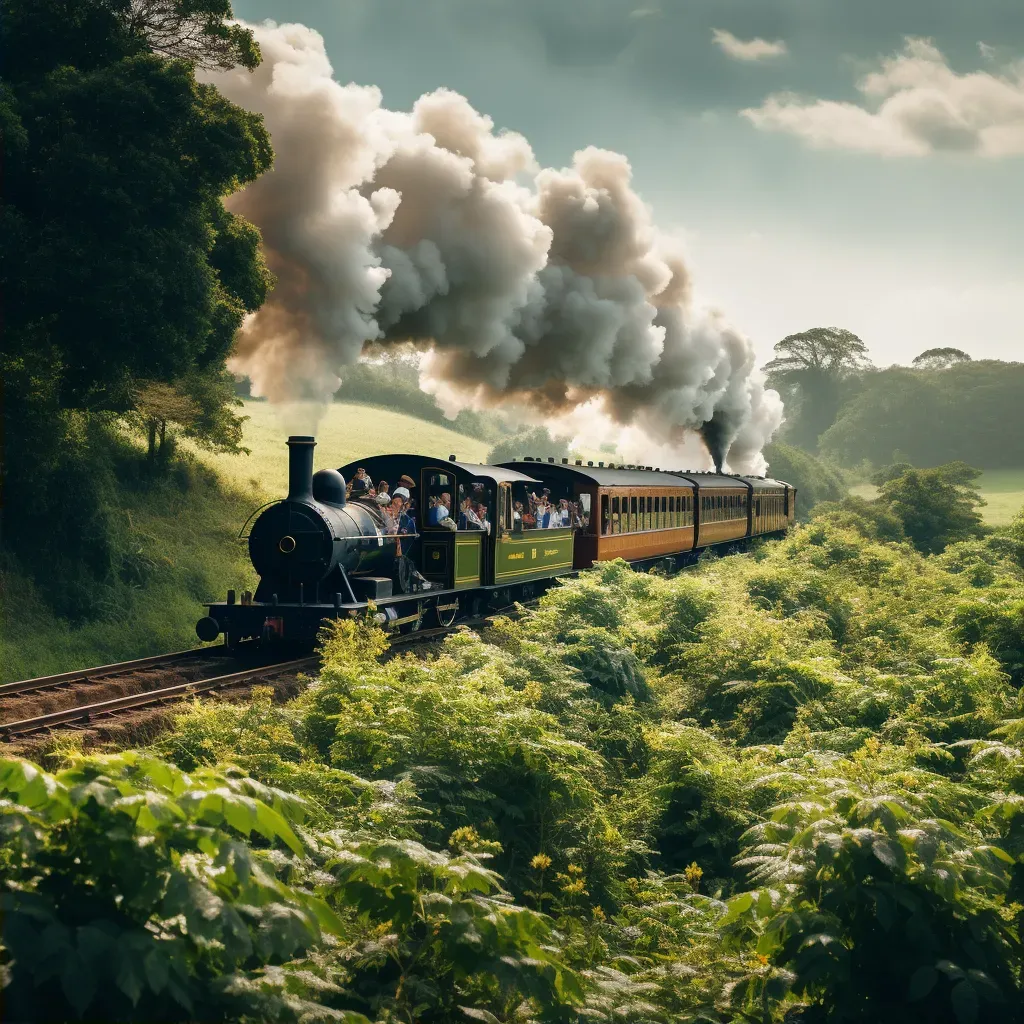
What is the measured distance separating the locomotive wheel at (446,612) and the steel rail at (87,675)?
135 inches

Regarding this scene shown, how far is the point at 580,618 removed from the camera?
1409 cm

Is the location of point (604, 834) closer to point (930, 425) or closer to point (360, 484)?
point (360, 484)

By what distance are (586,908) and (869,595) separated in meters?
15.1

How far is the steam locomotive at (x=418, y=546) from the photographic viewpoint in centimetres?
1317

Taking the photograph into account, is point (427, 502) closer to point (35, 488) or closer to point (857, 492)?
point (35, 488)

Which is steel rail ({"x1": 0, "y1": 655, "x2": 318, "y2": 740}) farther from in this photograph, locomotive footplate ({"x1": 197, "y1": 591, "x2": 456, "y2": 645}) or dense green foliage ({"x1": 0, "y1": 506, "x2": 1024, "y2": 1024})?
dense green foliage ({"x1": 0, "y1": 506, "x2": 1024, "y2": 1024})

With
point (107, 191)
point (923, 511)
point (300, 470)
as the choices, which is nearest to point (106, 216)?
point (107, 191)

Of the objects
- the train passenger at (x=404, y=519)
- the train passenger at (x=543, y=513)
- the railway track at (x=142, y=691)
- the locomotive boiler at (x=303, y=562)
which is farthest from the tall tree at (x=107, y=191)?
the train passenger at (x=543, y=513)

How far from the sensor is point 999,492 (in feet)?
254

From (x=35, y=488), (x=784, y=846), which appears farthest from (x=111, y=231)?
(x=784, y=846)

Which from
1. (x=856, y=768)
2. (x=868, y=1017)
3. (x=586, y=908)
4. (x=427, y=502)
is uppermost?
(x=427, y=502)

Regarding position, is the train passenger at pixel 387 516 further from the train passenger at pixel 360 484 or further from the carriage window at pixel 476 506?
the carriage window at pixel 476 506

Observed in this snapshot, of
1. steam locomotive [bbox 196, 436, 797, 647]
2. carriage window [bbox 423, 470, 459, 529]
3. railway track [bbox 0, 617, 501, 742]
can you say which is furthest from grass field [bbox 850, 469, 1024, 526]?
railway track [bbox 0, 617, 501, 742]

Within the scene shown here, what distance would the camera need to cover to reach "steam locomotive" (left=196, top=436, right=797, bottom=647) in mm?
13172
